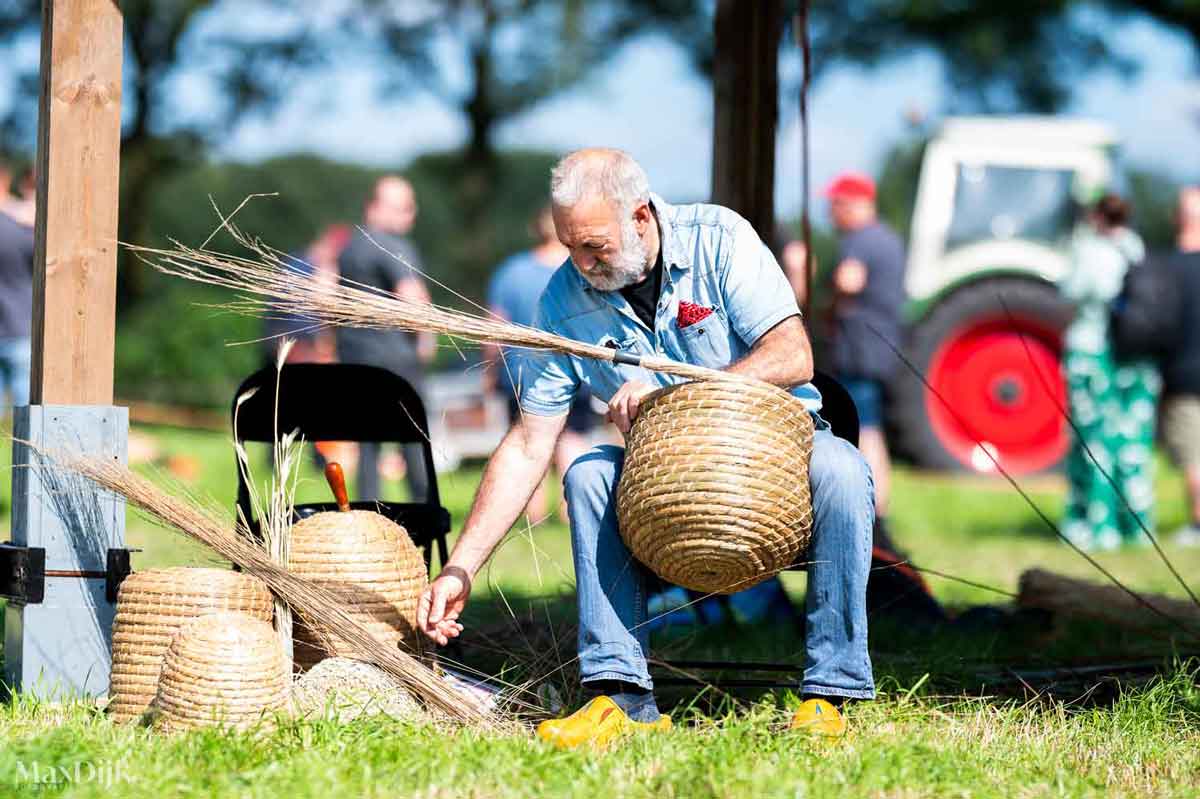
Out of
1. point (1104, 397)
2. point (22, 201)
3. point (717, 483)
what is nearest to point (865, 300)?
point (1104, 397)

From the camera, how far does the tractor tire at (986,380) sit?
38.3ft

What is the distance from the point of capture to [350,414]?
4332 millimetres

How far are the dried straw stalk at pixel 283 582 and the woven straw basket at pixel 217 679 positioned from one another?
0.27 metres

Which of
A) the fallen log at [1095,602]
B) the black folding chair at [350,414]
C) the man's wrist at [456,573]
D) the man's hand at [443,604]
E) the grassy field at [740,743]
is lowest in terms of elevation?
the grassy field at [740,743]

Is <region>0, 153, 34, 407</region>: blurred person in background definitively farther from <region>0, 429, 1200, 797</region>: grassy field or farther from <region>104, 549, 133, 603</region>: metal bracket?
<region>104, 549, 133, 603</region>: metal bracket

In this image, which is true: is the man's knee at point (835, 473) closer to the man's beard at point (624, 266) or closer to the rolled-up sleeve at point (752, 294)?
the rolled-up sleeve at point (752, 294)

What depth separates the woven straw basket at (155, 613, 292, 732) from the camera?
3318 millimetres

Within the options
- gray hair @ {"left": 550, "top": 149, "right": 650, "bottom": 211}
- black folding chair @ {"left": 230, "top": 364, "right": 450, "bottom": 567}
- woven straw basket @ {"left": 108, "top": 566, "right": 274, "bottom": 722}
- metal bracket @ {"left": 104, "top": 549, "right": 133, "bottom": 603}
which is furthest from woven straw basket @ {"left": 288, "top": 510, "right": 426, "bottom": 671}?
gray hair @ {"left": 550, "top": 149, "right": 650, "bottom": 211}

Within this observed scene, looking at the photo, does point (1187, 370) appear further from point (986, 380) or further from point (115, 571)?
point (115, 571)

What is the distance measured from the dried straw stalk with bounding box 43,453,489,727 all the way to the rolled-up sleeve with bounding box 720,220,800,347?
1.07 meters

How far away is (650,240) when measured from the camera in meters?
3.67

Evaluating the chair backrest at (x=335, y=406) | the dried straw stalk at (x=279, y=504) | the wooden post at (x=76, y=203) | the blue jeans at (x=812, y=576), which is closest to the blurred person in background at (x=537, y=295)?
the chair backrest at (x=335, y=406)

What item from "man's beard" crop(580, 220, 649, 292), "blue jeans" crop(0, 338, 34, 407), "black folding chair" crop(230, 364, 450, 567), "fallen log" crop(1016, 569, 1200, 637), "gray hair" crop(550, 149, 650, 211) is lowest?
"fallen log" crop(1016, 569, 1200, 637)

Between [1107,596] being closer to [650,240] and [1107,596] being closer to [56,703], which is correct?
[650,240]
